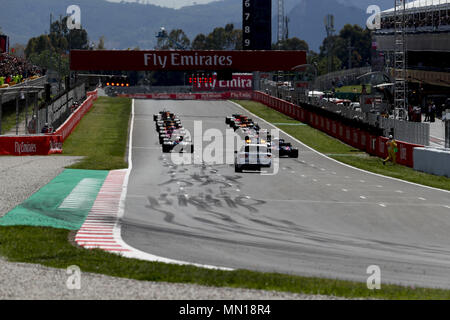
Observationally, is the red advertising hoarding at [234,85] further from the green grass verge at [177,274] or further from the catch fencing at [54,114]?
the green grass verge at [177,274]

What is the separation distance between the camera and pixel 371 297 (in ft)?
39.4

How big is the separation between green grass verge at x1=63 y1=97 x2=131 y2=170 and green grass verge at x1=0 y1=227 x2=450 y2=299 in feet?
63.4

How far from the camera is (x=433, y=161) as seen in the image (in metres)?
36.2

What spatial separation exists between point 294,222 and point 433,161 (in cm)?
1753

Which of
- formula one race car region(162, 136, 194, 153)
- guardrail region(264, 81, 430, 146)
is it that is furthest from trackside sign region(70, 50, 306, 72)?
formula one race car region(162, 136, 194, 153)

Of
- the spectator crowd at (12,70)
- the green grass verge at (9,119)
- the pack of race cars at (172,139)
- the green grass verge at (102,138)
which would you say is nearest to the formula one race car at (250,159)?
the green grass verge at (102,138)

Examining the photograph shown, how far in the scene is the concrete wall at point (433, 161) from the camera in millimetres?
34969

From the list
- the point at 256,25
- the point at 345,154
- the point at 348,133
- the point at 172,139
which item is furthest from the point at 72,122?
the point at 256,25

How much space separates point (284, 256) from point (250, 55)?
211 ft

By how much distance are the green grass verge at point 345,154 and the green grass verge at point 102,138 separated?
13389mm

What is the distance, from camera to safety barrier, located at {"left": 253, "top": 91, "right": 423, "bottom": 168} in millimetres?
40906

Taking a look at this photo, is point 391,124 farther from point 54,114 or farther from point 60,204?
point 60,204
